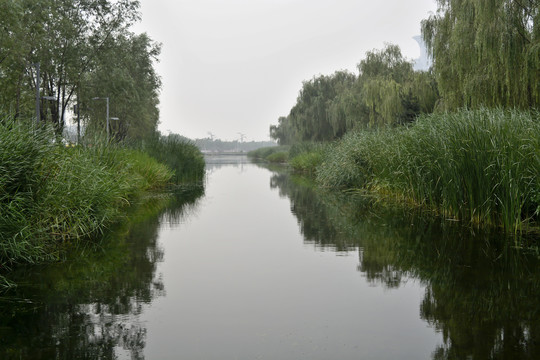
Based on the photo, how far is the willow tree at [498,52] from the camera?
11962 mm

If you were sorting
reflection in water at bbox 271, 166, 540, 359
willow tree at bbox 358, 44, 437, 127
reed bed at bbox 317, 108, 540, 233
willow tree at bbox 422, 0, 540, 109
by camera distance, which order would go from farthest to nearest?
willow tree at bbox 358, 44, 437, 127
willow tree at bbox 422, 0, 540, 109
reed bed at bbox 317, 108, 540, 233
reflection in water at bbox 271, 166, 540, 359

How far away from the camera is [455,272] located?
232 inches

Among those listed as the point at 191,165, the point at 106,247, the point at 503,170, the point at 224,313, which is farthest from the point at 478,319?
the point at 191,165

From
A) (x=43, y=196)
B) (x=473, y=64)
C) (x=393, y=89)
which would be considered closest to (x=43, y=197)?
(x=43, y=196)

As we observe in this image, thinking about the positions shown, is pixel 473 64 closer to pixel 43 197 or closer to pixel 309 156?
pixel 43 197

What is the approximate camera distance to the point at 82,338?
12.6 feet

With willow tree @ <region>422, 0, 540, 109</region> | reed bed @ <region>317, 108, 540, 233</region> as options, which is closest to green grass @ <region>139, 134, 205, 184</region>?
reed bed @ <region>317, 108, 540, 233</region>

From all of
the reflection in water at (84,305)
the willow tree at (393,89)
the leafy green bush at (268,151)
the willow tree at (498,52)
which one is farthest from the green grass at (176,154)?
the leafy green bush at (268,151)

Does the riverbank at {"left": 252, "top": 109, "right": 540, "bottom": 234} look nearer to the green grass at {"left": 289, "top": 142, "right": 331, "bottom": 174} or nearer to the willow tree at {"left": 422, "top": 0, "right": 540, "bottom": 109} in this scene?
the willow tree at {"left": 422, "top": 0, "right": 540, "bottom": 109}

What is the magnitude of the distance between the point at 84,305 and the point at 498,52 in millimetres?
11808

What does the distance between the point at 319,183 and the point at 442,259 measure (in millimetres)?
15049

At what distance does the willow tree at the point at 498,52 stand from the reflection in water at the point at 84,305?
9.89 metres

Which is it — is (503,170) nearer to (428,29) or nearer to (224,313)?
(224,313)

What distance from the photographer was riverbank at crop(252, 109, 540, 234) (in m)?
7.64
